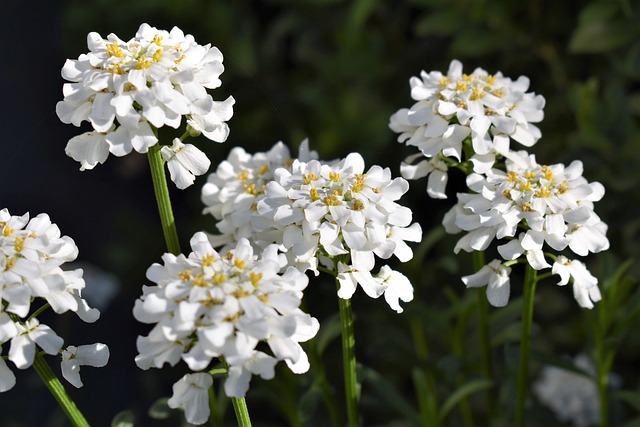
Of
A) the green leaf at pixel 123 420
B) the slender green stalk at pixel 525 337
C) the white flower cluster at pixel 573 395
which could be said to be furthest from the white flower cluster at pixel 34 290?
the white flower cluster at pixel 573 395

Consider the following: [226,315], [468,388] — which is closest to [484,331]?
[468,388]

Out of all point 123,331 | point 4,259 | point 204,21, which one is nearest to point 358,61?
point 204,21

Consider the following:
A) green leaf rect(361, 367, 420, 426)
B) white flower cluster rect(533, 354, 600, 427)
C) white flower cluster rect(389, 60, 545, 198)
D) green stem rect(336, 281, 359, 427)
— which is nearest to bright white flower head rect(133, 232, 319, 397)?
green stem rect(336, 281, 359, 427)

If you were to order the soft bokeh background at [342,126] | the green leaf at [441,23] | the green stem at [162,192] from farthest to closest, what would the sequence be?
the green leaf at [441,23] < the soft bokeh background at [342,126] < the green stem at [162,192]

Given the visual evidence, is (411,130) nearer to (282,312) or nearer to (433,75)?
(433,75)

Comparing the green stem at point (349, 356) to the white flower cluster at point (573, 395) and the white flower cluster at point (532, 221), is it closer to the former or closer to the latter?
the white flower cluster at point (532, 221)

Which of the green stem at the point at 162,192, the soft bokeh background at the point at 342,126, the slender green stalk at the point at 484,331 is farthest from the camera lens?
the soft bokeh background at the point at 342,126

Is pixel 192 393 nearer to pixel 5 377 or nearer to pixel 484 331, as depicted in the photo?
pixel 5 377
